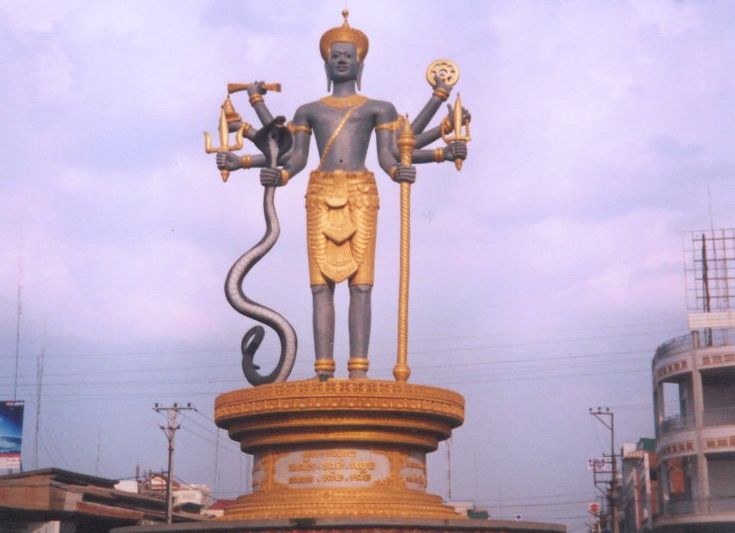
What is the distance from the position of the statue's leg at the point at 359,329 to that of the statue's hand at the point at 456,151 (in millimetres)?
1998

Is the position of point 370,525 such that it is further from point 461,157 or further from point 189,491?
point 189,491

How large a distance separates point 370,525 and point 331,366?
2.78 metres

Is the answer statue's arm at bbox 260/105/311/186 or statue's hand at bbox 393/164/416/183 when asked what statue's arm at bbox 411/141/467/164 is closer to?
statue's hand at bbox 393/164/416/183

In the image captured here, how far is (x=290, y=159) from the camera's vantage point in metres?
14.9

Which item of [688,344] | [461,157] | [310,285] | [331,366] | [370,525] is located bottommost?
[370,525]

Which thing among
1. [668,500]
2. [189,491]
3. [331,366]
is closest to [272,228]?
[331,366]

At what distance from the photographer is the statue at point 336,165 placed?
1409 cm

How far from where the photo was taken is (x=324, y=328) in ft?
46.1

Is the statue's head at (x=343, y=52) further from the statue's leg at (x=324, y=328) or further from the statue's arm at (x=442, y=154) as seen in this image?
the statue's leg at (x=324, y=328)

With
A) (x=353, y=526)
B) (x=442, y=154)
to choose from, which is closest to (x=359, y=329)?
(x=442, y=154)

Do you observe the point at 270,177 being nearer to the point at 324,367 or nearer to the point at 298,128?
the point at 298,128

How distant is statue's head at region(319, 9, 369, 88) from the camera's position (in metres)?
14.9

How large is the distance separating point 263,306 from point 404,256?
6.22 ft

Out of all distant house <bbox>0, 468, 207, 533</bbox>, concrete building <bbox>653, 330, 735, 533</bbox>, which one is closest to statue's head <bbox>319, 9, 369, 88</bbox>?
distant house <bbox>0, 468, 207, 533</bbox>
